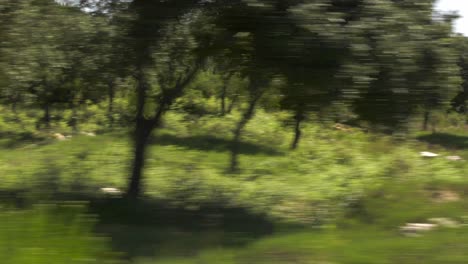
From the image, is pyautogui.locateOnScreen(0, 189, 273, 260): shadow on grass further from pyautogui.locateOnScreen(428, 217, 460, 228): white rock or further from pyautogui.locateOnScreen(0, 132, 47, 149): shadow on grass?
pyautogui.locateOnScreen(0, 132, 47, 149): shadow on grass

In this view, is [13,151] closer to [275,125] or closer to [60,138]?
[60,138]

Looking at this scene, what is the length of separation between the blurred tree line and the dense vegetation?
0.08 feet

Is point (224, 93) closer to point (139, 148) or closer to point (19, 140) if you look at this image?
point (139, 148)

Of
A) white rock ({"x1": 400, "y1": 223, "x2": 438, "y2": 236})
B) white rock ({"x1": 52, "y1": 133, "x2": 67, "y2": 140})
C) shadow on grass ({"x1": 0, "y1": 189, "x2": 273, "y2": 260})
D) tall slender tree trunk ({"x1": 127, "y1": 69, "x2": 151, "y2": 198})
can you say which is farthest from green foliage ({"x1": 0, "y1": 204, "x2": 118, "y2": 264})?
white rock ({"x1": 52, "y1": 133, "x2": 67, "y2": 140})

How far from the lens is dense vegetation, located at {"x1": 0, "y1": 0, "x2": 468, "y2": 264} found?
6879 mm

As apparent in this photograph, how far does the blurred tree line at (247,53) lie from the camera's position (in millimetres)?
7223

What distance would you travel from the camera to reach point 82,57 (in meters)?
10.0

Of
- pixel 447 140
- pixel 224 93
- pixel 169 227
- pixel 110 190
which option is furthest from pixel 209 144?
pixel 447 140

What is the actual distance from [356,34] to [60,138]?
53.3 feet

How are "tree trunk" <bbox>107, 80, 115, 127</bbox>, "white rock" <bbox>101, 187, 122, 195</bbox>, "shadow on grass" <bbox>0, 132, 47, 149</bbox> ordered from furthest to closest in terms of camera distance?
"shadow on grass" <bbox>0, 132, 47, 149</bbox> < "white rock" <bbox>101, 187, 122, 195</bbox> < "tree trunk" <bbox>107, 80, 115, 127</bbox>

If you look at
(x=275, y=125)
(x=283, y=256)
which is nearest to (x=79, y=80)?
(x=283, y=256)

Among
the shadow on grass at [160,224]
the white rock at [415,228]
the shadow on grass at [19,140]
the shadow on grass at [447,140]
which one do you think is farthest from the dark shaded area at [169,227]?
the shadow on grass at [447,140]

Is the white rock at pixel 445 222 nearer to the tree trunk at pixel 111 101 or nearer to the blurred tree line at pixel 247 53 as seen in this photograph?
the blurred tree line at pixel 247 53

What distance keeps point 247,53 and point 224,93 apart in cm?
714
